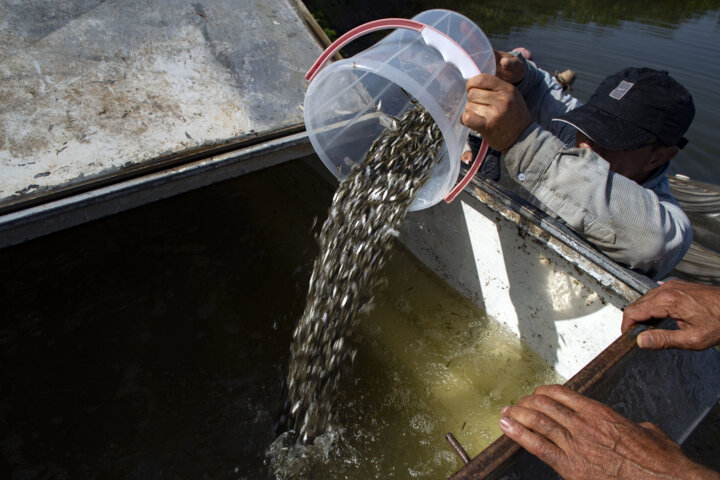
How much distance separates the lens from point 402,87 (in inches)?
68.1

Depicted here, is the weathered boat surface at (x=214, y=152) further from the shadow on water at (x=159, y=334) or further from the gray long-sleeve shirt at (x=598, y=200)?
the shadow on water at (x=159, y=334)

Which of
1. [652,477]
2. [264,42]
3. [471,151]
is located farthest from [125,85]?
[652,477]

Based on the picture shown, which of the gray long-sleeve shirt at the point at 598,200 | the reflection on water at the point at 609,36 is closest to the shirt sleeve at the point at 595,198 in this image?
the gray long-sleeve shirt at the point at 598,200

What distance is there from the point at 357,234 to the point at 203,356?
3.65 ft

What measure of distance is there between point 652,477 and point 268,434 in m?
1.54

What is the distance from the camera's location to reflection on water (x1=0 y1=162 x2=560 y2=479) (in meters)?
1.96

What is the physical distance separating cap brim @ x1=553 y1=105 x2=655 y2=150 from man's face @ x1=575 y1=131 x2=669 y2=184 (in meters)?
0.05

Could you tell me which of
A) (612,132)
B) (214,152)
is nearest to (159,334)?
(214,152)

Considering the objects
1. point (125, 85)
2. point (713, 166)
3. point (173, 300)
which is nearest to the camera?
point (125, 85)

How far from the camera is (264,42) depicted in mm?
2357

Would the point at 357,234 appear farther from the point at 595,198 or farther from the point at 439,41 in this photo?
the point at 595,198

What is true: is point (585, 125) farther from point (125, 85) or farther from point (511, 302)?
point (125, 85)

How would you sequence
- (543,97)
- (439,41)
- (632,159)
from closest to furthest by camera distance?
(439,41), (632,159), (543,97)

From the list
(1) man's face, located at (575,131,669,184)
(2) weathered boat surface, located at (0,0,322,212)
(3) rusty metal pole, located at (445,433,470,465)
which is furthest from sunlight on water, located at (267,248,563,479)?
(2) weathered boat surface, located at (0,0,322,212)
